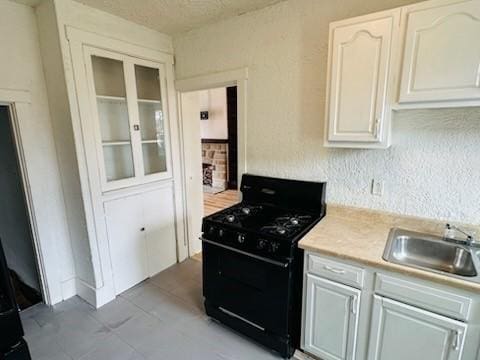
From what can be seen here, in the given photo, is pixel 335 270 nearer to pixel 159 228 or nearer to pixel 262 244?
pixel 262 244

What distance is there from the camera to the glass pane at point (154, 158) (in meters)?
2.70

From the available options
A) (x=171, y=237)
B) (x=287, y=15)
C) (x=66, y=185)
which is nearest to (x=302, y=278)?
(x=171, y=237)

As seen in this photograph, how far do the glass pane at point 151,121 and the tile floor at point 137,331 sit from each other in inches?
61.1

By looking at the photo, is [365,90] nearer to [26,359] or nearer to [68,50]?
[68,50]

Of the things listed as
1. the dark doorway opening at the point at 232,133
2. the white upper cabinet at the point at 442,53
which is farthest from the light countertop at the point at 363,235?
the dark doorway opening at the point at 232,133

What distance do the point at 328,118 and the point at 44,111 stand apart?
7.44ft

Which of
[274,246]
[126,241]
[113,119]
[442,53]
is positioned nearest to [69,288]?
[126,241]

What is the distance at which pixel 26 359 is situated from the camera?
1617 mm

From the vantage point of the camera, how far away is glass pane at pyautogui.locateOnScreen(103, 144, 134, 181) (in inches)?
95.7

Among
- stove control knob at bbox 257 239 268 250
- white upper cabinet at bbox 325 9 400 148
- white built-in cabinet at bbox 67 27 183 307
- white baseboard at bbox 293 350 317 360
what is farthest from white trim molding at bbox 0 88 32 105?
white baseboard at bbox 293 350 317 360

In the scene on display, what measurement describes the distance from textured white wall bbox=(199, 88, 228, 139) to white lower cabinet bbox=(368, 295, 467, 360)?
219 inches

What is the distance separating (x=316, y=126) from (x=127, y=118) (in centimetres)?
172

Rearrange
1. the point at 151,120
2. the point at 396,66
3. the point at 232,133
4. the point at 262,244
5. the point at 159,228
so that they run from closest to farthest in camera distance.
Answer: the point at 396,66, the point at 262,244, the point at 151,120, the point at 159,228, the point at 232,133

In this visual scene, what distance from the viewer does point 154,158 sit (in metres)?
2.79
